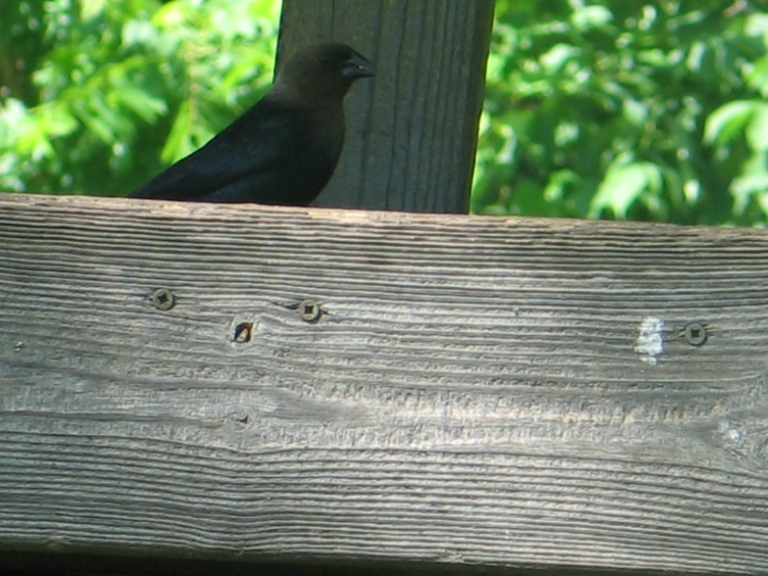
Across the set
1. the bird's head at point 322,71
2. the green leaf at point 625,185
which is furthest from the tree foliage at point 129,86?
the bird's head at point 322,71

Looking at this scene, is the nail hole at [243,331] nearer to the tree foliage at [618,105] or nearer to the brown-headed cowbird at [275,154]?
the brown-headed cowbird at [275,154]

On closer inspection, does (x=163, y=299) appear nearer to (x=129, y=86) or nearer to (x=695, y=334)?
(x=695, y=334)

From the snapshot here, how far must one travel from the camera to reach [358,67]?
8.56ft

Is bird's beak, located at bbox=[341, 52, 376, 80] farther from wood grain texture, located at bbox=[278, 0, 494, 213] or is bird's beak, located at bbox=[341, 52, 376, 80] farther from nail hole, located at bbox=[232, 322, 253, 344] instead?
nail hole, located at bbox=[232, 322, 253, 344]

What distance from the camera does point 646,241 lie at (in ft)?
4.46

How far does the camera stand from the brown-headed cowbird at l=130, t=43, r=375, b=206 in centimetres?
334

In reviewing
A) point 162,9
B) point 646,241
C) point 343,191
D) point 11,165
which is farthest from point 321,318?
point 11,165

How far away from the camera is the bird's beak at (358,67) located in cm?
233

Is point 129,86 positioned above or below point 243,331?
above

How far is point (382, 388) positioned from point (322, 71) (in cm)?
199

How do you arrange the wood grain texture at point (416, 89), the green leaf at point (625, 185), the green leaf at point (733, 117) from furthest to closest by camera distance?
the green leaf at point (625, 185)
the green leaf at point (733, 117)
the wood grain texture at point (416, 89)

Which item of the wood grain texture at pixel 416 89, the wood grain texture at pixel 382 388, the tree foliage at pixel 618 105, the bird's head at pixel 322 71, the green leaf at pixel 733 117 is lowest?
the wood grain texture at pixel 382 388

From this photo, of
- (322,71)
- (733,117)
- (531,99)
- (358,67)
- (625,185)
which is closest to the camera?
(358,67)

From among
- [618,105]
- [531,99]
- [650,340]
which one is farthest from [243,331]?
[531,99]
